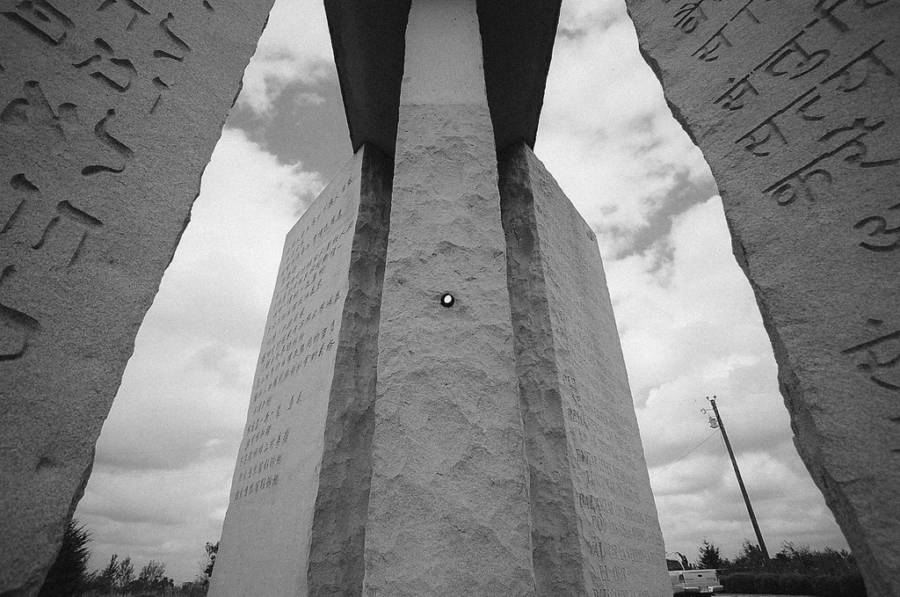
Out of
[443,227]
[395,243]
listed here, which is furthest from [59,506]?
[443,227]

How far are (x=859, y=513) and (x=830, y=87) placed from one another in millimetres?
1552

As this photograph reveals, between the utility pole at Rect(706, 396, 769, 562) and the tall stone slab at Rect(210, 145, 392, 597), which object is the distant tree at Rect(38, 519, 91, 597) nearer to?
the tall stone slab at Rect(210, 145, 392, 597)

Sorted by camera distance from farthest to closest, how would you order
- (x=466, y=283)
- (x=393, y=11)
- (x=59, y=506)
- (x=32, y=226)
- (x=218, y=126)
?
(x=393, y=11), (x=466, y=283), (x=218, y=126), (x=32, y=226), (x=59, y=506)

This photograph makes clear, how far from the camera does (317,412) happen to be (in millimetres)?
3186

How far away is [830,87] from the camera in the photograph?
166 cm

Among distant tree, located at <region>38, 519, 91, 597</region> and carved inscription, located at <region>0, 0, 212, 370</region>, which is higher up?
carved inscription, located at <region>0, 0, 212, 370</region>

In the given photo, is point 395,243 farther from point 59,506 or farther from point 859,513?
point 859,513

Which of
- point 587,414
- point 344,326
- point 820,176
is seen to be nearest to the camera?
point 820,176

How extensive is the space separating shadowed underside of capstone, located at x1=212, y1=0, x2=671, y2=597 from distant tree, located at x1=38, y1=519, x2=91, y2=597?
7.73ft

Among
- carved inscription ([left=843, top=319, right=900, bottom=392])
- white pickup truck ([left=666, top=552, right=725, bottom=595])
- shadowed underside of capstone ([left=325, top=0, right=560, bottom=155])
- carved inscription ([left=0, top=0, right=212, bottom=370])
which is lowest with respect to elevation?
white pickup truck ([left=666, top=552, right=725, bottom=595])

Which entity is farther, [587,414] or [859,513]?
[587,414]

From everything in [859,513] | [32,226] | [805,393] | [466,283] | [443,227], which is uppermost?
[443,227]

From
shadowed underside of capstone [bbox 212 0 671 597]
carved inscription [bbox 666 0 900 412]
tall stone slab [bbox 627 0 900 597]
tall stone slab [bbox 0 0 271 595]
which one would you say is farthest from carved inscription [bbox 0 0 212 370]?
carved inscription [bbox 666 0 900 412]

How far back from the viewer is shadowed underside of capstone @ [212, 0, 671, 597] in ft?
6.54
